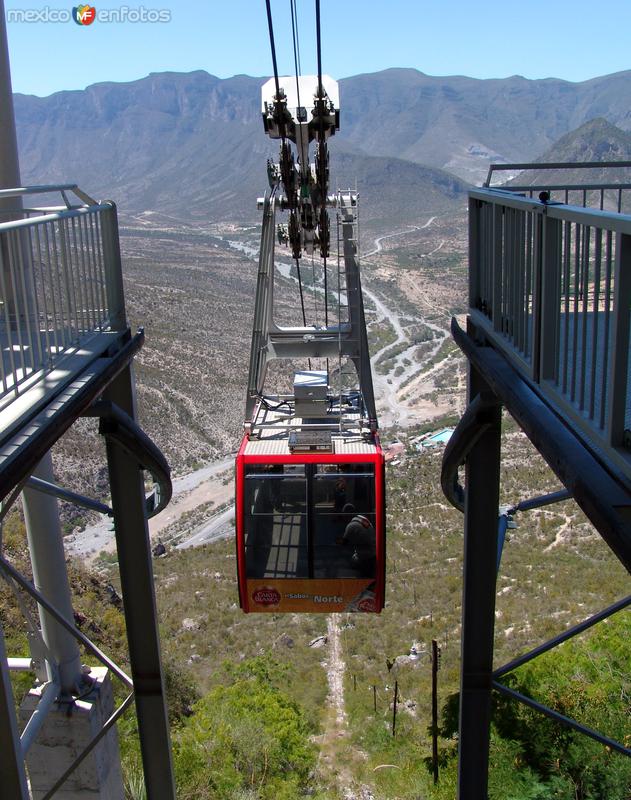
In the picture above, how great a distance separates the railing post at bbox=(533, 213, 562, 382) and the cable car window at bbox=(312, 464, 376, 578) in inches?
194

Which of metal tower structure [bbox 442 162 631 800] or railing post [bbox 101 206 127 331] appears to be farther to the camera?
railing post [bbox 101 206 127 331]

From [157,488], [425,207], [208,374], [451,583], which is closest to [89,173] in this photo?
[425,207]

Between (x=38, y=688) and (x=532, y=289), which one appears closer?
(x=532, y=289)

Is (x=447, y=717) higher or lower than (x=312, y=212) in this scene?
lower

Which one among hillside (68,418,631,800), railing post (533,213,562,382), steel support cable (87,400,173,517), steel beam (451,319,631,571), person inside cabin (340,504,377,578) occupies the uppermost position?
railing post (533,213,562,382)

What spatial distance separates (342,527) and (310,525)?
0.31 metres

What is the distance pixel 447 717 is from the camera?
13164 millimetres

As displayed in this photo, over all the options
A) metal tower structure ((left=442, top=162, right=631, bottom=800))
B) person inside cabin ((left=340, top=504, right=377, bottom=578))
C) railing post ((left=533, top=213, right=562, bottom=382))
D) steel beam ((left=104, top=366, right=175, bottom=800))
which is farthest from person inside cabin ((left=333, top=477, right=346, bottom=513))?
railing post ((left=533, top=213, right=562, bottom=382))

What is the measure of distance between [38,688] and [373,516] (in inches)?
127

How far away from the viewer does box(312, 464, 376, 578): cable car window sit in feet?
25.6

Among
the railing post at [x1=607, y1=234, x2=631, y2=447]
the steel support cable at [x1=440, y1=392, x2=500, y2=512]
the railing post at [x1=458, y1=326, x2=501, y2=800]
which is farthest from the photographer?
the railing post at [x1=458, y1=326, x2=501, y2=800]

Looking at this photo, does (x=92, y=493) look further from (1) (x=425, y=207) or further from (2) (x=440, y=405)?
(1) (x=425, y=207)

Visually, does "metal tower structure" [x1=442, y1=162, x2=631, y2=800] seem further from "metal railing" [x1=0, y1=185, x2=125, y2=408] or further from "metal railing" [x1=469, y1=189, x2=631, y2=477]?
"metal railing" [x1=0, y1=185, x2=125, y2=408]

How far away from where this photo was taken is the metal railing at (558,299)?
224 centimetres
